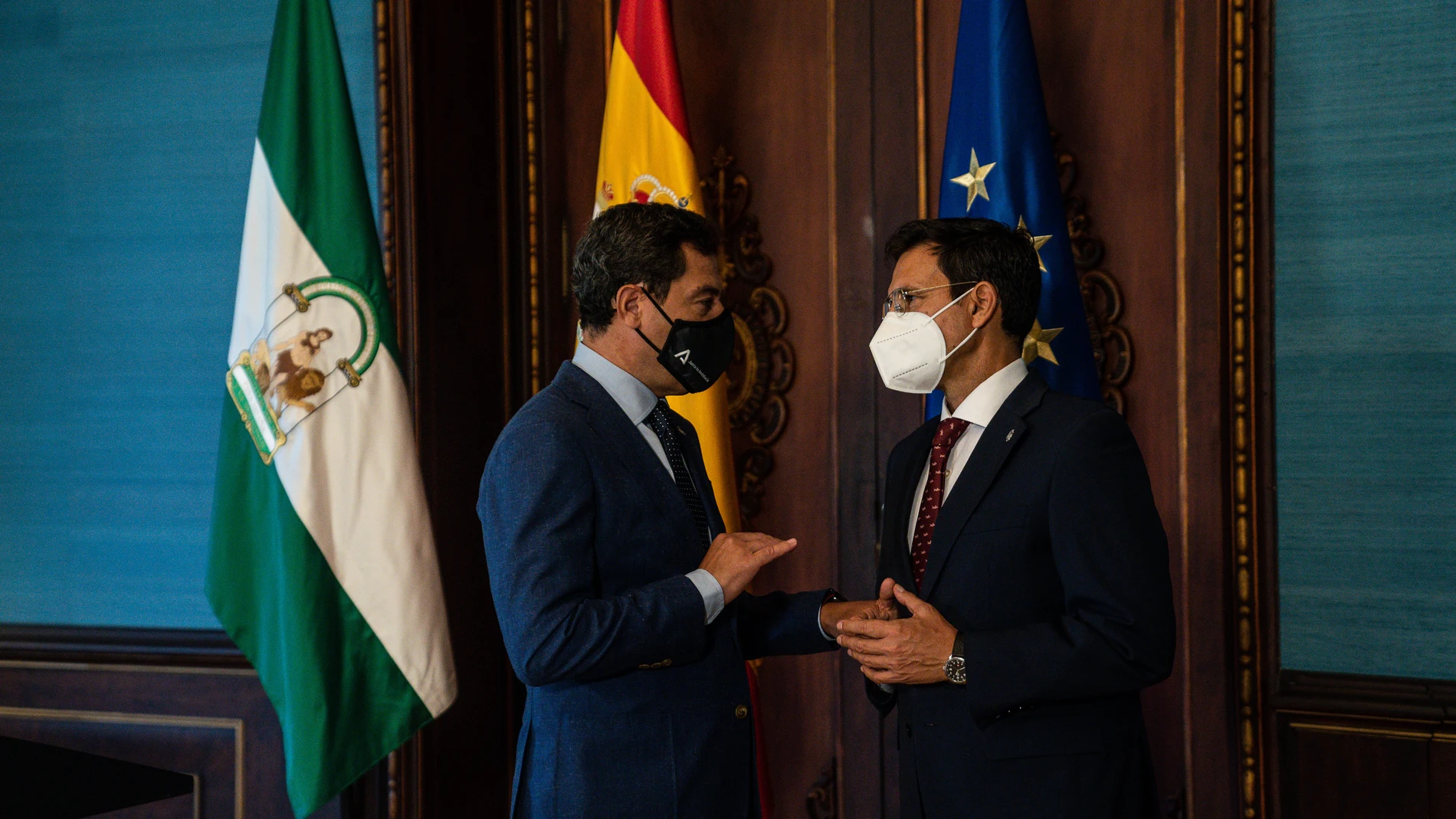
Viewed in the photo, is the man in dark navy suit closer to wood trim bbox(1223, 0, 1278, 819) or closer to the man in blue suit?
the man in blue suit

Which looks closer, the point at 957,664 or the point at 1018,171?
the point at 957,664

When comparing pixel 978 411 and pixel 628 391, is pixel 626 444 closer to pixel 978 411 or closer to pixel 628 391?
pixel 628 391

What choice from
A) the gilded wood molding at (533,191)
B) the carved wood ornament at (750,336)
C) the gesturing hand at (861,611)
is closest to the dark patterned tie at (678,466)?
the gesturing hand at (861,611)

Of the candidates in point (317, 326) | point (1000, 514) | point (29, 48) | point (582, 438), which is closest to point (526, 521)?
point (582, 438)

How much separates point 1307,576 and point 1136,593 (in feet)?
3.99

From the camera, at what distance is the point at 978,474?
189 cm

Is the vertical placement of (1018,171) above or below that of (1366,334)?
above

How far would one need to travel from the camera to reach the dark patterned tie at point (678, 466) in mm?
1956

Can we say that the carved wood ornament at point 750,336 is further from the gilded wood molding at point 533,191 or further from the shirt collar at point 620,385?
the shirt collar at point 620,385

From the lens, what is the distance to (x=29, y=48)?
3.39m

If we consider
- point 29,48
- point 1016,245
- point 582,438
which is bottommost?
point 582,438

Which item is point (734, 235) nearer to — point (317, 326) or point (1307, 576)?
point (317, 326)

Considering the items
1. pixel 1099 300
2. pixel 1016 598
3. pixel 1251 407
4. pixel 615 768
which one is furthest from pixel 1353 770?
pixel 615 768

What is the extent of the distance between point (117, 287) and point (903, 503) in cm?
247
